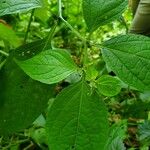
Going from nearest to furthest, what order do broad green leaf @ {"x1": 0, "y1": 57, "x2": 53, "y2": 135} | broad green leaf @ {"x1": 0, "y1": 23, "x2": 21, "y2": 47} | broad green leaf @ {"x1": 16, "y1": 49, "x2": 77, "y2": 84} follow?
broad green leaf @ {"x1": 16, "y1": 49, "x2": 77, "y2": 84} → broad green leaf @ {"x1": 0, "y1": 57, "x2": 53, "y2": 135} → broad green leaf @ {"x1": 0, "y1": 23, "x2": 21, "y2": 47}

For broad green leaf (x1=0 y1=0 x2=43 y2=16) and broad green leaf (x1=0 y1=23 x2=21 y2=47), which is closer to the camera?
broad green leaf (x1=0 y1=0 x2=43 y2=16)

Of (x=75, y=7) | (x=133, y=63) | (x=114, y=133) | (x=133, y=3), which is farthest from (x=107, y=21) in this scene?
(x=75, y=7)

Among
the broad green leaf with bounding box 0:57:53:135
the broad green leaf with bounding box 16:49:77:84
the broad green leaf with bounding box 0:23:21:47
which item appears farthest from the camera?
the broad green leaf with bounding box 0:23:21:47

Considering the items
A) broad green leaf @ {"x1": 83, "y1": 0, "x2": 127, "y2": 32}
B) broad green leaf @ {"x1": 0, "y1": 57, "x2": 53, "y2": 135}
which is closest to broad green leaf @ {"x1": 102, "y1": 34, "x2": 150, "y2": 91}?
broad green leaf @ {"x1": 83, "y1": 0, "x2": 127, "y2": 32}

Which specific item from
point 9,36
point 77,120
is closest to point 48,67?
point 77,120

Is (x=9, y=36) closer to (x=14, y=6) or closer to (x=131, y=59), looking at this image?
(x=14, y=6)

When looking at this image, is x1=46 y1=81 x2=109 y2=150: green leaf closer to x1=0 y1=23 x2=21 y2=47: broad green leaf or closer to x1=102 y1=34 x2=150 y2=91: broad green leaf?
x1=102 y1=34 x2=150 y2=91: broad green leaf
